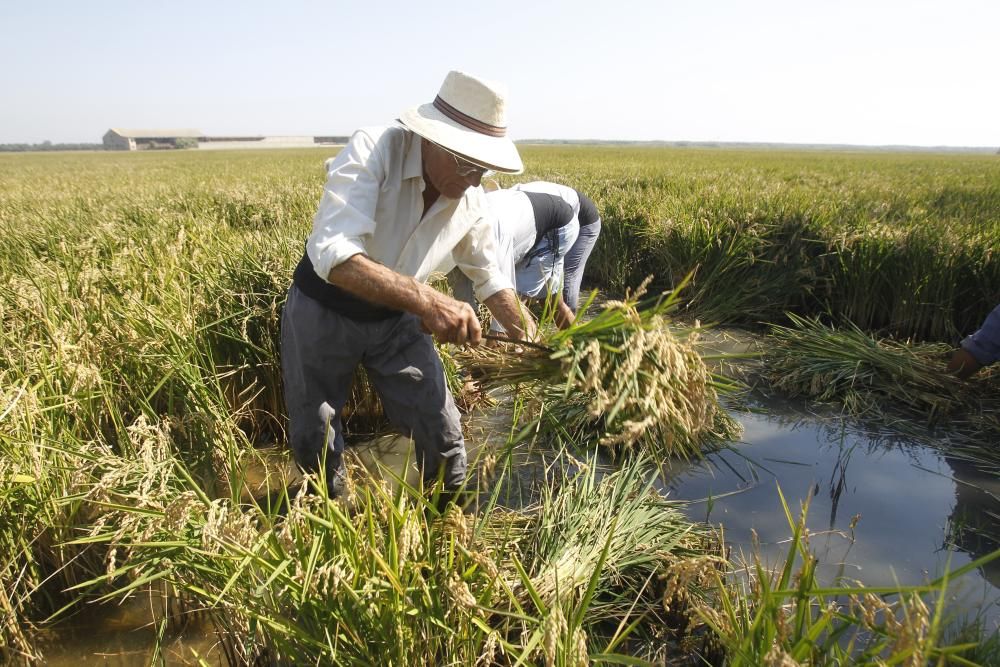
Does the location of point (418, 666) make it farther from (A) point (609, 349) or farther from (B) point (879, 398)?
(B) point (879, 398)

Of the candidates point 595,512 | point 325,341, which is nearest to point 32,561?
point 325,341

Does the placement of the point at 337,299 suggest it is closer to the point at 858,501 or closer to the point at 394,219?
the point at 394,219

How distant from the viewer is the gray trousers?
6.81 ft

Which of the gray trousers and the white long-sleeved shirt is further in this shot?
the gray trousers

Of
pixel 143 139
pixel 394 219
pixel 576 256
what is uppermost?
pixel 143 139

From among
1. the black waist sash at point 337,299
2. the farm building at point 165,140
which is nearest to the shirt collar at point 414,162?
the black waist sash at point 337,299

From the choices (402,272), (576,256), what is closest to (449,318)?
(402,272)

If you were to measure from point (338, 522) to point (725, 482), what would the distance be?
2005 mm

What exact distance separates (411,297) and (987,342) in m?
2.99

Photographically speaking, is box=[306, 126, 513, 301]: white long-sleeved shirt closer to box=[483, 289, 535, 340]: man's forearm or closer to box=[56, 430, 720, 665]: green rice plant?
box=[483, 289, 535, 340]: man's forearm

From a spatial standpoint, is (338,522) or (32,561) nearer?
(338,522)

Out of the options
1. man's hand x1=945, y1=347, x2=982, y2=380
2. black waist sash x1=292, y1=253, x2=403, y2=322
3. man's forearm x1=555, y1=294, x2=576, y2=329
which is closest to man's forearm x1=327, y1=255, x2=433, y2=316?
black waist sash x1=292, y1=253, x2=403, y2=322

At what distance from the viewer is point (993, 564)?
6.99ft

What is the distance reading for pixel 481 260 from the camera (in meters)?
2.25
